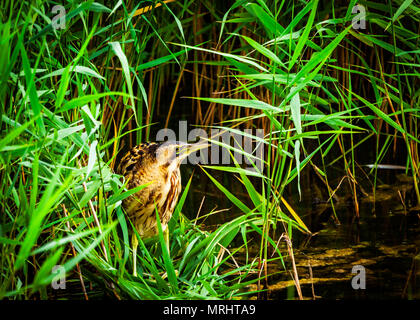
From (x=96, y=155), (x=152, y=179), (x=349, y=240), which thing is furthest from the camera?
(x=349, y=240)

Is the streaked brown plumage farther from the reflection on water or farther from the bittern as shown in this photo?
the reflection on water

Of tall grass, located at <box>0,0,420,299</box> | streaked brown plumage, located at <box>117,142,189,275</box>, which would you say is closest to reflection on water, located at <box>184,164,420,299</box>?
tall grass, located at <box>0,0,420,299</box>

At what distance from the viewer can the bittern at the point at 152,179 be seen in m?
2.70

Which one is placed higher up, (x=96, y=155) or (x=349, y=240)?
(x=96, y=155)

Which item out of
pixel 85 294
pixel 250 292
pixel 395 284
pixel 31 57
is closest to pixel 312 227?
pixel 395 284

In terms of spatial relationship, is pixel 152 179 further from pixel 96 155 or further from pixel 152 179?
pixel 96 155

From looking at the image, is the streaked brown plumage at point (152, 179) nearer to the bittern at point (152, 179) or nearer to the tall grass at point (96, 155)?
the bittern at point (152, 179)

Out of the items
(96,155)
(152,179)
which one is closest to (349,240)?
(152,179)

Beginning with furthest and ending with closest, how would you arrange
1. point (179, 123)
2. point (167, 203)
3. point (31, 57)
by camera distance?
point (179, 123)
point (167, 203)
point (31, 57)

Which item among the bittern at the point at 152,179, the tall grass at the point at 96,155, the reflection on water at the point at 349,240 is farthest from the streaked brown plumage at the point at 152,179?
the reflection on water at the point at 349,240

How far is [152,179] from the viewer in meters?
2.71

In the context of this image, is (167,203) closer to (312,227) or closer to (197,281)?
(197,281)
